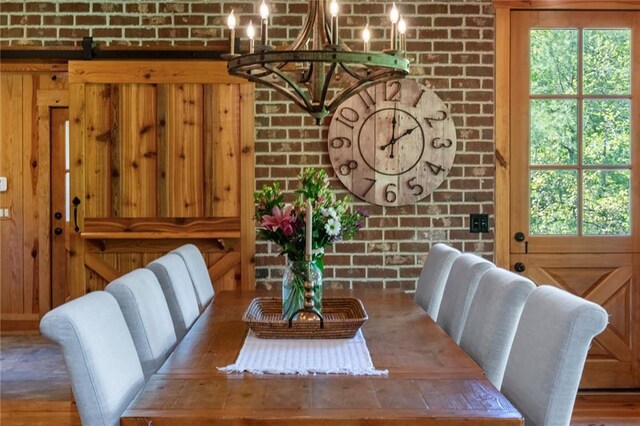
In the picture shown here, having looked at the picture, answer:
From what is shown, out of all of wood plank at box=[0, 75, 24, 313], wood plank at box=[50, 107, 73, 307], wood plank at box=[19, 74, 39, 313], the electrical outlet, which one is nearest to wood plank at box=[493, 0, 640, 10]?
the electrical outlet

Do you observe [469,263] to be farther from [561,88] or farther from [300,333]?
[561,88]

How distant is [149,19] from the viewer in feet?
12.8

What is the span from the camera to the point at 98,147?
3873 mm

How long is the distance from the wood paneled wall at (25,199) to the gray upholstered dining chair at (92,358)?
4189 mm

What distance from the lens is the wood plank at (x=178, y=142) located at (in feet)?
12.7

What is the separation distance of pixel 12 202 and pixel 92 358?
14.8 feet

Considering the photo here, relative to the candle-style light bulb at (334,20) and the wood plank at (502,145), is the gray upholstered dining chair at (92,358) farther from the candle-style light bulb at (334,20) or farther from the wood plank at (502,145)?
the wood plank at (502,145)

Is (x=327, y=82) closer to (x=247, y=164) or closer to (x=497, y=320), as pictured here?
(x=497, y=320)

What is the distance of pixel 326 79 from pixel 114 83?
2.30m

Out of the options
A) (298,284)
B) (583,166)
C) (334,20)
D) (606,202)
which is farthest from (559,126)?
(334,20)

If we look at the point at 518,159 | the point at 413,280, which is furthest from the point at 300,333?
the point at 518,159

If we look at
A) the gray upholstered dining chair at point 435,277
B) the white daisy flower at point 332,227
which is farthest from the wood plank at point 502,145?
the white daisy flower at point 332,227

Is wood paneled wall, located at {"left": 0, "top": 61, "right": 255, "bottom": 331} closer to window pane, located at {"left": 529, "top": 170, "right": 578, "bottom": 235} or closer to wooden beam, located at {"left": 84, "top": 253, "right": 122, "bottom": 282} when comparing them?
wooden beam, located at {"left": 84, "top": 253, "right": 122, "bottom": 282}

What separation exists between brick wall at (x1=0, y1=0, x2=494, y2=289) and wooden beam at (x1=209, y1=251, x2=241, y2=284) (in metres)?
0.14
